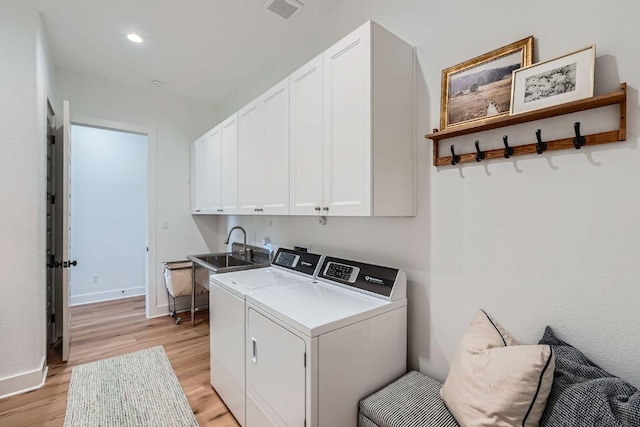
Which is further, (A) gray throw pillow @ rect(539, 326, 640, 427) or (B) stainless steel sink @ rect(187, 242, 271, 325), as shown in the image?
(B) stainless steel sink @ rect(187, 242, 271, 325)

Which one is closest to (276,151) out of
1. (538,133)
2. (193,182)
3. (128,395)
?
(538,133)

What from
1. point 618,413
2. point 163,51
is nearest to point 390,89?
point 618,413

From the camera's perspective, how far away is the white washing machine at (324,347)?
1263 millimetres

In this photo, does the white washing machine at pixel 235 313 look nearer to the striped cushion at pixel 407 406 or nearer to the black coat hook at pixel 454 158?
the striped cushion at pixel 407 406

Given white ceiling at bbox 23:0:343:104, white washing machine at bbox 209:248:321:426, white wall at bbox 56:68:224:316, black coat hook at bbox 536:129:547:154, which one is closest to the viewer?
black coat hook at bbox 536:129:547:154

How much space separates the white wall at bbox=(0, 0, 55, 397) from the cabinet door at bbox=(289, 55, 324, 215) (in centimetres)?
201

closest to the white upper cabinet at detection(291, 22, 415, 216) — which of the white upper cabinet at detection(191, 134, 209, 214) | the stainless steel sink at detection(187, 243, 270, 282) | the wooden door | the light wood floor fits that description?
the stainless steel sink at detection(187, 243, 270, 282)

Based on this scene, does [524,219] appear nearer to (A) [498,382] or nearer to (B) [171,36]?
(A) [498,382]

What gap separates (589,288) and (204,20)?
2989 mm

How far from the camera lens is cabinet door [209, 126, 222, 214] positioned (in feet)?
10.5

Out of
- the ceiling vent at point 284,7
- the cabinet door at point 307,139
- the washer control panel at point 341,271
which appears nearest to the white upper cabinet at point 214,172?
the ceiling vent at point 284,7

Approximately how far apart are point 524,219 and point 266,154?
69.4 inches

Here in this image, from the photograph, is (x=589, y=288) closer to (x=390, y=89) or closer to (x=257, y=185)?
(x=390, y=89)

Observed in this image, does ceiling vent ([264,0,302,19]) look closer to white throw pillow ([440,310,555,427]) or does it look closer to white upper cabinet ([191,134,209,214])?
white upper cabinet ([191,134,209,214])
